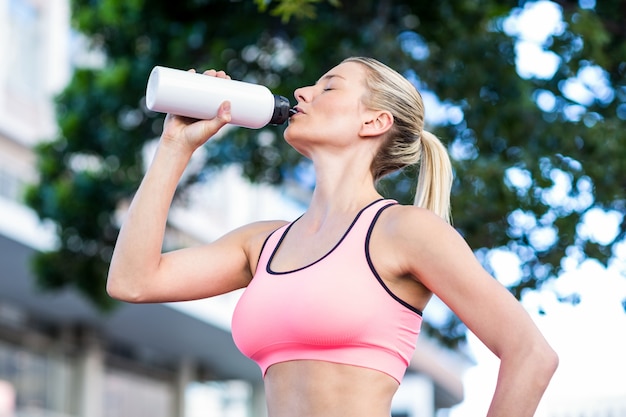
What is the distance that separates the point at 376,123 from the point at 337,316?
49 centimetres

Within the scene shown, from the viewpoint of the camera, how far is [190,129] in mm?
2285

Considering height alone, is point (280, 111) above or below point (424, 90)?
below

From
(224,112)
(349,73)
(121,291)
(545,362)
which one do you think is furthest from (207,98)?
(545,362)

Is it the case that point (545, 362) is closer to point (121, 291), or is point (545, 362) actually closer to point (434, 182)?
point (434, 182)

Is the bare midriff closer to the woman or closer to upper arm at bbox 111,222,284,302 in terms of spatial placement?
the woman

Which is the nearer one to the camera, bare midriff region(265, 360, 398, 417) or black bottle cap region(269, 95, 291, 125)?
bare midriff region(265, 360, 398, 417)

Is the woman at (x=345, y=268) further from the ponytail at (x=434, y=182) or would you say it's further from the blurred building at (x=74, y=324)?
the blurred building at (x=74, y=324)

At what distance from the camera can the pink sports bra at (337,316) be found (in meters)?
2.03

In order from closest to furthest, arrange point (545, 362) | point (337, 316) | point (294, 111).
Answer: point (545, 362) < point (337, 316) < point (294, 111)

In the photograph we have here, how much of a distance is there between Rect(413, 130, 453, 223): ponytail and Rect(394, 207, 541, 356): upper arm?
0.57 feet

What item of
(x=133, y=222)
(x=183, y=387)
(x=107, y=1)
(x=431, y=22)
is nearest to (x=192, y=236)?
(x=183, y=387)

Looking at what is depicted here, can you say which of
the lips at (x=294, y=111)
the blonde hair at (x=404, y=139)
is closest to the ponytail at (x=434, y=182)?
the blonde hair at (x=404, y=139)

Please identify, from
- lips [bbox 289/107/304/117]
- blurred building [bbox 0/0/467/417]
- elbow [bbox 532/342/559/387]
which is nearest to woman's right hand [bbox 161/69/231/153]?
lips [bbox 289/107/304/117]

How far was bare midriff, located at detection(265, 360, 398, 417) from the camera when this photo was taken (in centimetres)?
203
